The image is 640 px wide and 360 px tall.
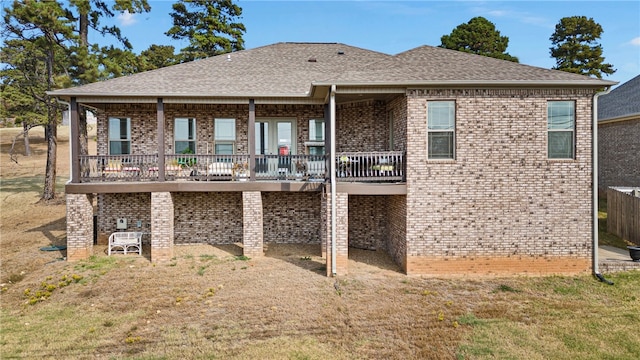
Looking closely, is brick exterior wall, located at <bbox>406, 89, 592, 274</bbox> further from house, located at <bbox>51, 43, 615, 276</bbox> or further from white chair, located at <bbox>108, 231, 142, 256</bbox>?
white chair, located at <bbox>108, 231, 142, 256</bbox>

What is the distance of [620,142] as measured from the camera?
60.3 ft

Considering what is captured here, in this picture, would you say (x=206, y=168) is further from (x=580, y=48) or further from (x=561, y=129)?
(x=580, y=48)

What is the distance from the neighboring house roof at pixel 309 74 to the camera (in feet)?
32.2

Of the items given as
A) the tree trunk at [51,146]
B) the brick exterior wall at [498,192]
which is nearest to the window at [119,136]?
the brick exterior wall at [498,192]

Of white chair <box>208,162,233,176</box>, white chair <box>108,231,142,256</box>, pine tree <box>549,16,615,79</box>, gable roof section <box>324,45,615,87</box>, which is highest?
pine tree <box>549,16,615,79</box>

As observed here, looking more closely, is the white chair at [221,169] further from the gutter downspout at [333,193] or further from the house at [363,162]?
the gutter downspout at [333,193]

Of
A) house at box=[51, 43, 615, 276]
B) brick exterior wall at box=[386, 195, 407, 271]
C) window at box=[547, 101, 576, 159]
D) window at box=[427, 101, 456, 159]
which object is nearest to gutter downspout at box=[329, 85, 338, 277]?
house at box=[51, 43, 615, 276]

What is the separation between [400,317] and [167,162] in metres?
9.07

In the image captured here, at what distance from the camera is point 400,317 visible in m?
7.49

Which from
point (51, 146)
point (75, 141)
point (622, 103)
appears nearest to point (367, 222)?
point (75, 141)

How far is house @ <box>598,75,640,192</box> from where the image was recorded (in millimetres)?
17562

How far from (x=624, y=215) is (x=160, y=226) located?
49.3 feet

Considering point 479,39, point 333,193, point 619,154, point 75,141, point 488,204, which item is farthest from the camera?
point 479,39

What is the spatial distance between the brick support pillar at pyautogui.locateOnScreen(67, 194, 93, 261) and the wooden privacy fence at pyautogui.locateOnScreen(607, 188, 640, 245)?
17.1 metres
